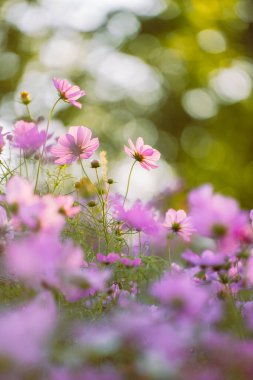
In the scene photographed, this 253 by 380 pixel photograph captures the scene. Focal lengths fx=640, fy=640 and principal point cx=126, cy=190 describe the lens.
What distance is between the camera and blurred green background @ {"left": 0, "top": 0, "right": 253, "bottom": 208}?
12078mm

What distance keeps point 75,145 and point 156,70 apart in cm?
1189

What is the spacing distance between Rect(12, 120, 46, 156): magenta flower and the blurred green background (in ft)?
34.2

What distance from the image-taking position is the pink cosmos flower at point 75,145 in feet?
4.35

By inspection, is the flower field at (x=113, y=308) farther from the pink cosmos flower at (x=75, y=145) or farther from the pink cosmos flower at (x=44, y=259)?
the pink cosmos flower at (x=75, y=145)

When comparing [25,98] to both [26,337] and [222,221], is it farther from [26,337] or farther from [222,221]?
[26,337]

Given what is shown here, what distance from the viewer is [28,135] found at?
137cm

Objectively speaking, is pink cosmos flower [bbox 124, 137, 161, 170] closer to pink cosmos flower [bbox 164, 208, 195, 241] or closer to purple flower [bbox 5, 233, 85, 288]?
pink cosmos flower [bbox 164, 208, 195, 241]

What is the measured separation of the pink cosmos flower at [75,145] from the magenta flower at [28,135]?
1.9 inches

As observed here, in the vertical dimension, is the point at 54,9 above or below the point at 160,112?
above

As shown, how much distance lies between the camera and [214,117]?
12.5 metres

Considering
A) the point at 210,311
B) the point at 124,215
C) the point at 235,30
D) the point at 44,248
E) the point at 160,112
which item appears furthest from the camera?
the point at 160,112

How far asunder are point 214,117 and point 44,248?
12.1 m

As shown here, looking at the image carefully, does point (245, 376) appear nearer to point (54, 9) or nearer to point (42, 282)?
point (42, 282)

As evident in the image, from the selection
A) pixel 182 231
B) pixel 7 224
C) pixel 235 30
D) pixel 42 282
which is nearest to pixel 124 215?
pixel 182 231
